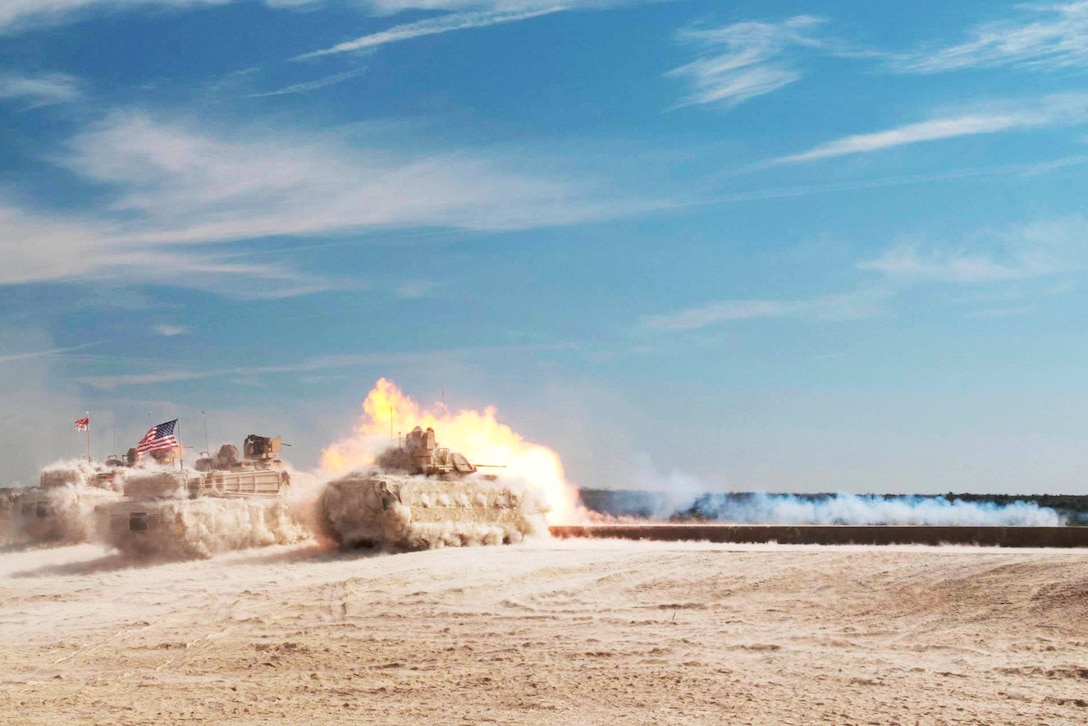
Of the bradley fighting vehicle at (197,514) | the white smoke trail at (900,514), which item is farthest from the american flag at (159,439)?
the white smoke trail at (900,514)

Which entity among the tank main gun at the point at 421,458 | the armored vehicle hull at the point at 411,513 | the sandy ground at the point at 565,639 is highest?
the tank main gun at the point at 421,458

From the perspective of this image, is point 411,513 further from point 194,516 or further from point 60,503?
point 60,503

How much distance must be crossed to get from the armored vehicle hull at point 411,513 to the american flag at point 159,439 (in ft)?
19.4

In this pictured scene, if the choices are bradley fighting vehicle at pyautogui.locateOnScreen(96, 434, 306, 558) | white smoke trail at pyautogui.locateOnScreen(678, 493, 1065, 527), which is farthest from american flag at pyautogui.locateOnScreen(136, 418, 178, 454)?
white smoke trail at pyautogui.locateOnScreen(678, 493, 1065, 527)

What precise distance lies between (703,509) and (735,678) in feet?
148

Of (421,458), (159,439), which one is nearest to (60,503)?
(159,439)

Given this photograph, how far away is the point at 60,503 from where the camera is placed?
39938mm

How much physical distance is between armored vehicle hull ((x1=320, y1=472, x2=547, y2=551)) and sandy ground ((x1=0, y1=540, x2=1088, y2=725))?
2372 mm

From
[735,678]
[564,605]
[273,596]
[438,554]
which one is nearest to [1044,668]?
[735,678]

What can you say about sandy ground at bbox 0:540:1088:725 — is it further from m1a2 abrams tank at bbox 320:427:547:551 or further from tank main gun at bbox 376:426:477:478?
tank main gun at bbox 376:426:477:478

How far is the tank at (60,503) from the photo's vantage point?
129ft

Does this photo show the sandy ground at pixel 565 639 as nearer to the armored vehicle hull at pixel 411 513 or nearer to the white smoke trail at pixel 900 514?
the armored vehicle hull at pixel 411 513

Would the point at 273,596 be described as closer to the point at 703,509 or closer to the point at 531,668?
the point at 531,668

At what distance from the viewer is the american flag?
35469mm
